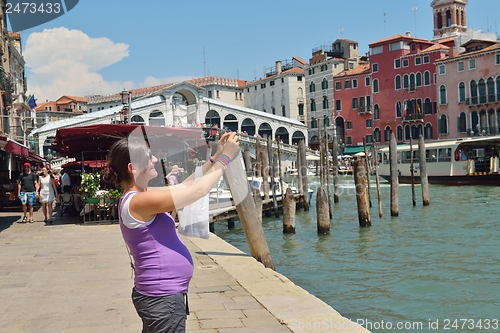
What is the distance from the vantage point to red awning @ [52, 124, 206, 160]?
11.4m

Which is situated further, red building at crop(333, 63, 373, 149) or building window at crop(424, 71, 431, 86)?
red building at crop(333, 63, 373, 149)

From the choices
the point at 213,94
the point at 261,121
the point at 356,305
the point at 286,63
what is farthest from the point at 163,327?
the point at 213,94

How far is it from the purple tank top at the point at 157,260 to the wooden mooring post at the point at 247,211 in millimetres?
5157

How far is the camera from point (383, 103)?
173 ft

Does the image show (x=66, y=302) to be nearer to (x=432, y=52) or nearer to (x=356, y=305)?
(x=356, y=305)

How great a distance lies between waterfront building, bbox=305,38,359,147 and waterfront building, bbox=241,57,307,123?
2.42m

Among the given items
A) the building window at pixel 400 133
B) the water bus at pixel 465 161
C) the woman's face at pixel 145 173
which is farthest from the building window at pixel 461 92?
the woman's face at pixel 145 173

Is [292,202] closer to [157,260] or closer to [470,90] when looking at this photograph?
[157,260]

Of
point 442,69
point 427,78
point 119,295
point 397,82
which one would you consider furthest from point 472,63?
point 119,295

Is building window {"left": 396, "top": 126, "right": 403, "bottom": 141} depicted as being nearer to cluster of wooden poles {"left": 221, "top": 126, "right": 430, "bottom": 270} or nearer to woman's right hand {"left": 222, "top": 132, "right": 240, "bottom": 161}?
cluster of wooden poles {"left": 221, "top": 126, "right": 430, "bottom": 270}

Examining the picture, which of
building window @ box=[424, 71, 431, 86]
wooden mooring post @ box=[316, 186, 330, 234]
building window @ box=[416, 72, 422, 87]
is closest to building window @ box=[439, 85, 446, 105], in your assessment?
building window @ box=[424, 71, 431, 86]

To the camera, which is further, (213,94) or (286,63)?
(213,94)

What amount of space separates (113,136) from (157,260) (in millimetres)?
9799

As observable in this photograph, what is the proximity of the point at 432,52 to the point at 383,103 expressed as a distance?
20.5 ft
